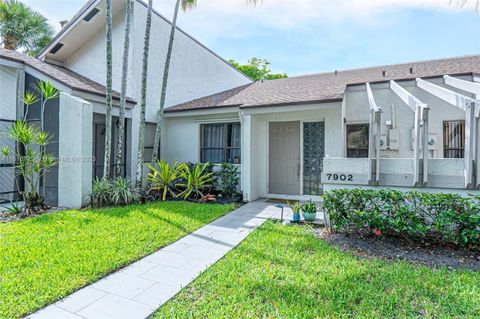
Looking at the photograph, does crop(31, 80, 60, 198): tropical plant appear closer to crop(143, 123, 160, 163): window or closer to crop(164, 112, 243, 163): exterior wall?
crop(143, 123, 160, 163): window

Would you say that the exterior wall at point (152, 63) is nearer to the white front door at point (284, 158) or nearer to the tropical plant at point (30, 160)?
the tropical plant at point (30, 160)

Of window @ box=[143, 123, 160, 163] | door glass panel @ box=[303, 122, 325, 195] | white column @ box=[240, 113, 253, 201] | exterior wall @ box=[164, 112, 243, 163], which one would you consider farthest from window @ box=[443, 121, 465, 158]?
window @ box=[143, 123, 160, 163]

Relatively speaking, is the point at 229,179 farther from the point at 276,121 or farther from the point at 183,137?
the point at 183,137

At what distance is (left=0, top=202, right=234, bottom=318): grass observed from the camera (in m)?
3.42

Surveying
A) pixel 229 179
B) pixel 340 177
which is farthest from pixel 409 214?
pixel 229 179

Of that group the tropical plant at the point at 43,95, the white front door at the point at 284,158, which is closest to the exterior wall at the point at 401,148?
the white front door at the point at 284,158

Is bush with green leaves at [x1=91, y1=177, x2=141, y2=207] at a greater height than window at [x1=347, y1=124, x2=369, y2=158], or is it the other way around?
window at [x1=347, y1=124, x2=369, y2=158]

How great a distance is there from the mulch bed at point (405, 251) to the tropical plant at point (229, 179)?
4.73m

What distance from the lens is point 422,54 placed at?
41.4ft

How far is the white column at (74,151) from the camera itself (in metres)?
7.93

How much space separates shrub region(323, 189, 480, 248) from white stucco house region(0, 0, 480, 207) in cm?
42

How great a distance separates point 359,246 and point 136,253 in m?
4.00

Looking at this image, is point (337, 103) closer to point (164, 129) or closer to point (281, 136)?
point (281, 136)

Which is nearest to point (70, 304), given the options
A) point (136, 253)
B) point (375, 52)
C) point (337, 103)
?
point (136, 253)
